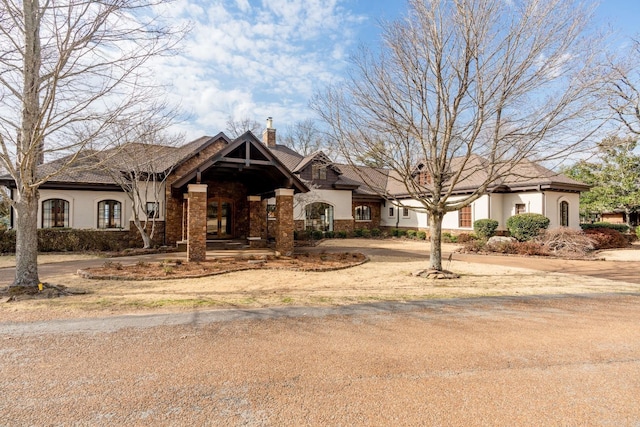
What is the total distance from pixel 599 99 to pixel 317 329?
8718mm

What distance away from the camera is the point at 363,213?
1015 inches

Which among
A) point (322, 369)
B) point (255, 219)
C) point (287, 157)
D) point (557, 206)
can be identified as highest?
point (287, 157)

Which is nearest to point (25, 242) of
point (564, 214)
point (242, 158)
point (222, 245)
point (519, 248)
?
point (242, 158)

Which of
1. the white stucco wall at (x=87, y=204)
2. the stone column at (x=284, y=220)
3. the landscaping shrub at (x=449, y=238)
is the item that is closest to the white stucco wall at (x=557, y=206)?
the landscaping shrub at (x=449, y=238)

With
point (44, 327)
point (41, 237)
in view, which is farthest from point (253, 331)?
point (41, 237)

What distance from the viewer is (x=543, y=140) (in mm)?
8539

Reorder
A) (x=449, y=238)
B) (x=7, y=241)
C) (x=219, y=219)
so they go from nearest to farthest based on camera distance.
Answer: (x=7, y=241) < (x=219, y=219) < (x=449, y=238)

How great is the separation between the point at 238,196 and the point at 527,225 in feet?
46.8

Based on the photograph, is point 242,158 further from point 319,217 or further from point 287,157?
point 287,157

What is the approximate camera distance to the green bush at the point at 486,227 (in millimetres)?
18328

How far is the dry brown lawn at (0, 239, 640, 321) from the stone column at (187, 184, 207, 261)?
2.33m

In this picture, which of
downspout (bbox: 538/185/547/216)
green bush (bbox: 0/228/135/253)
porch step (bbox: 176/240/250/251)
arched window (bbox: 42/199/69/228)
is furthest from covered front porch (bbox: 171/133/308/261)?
downspout (bbox: 538/185/547/216)

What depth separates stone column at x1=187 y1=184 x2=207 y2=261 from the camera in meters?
10.9

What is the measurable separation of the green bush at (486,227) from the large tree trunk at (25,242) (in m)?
18.6
